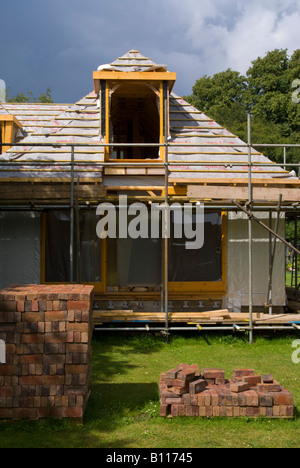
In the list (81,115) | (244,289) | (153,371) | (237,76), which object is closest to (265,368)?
(153,371)

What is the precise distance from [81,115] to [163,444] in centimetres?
1009

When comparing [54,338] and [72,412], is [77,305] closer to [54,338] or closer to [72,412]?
[54,338]

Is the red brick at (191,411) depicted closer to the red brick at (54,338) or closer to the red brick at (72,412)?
the red brick at (72,412)

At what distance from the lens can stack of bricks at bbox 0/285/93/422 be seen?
22.1 ft

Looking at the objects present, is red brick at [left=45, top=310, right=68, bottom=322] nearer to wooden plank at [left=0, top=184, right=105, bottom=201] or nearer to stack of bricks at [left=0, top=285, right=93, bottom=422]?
stack of bricks at [left=0, top=285, right=93, bottom=422]

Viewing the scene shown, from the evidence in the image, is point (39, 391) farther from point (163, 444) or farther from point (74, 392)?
point (163, 444)

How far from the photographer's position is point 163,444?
6016mm

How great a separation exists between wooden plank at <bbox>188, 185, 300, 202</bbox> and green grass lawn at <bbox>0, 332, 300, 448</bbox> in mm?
3296

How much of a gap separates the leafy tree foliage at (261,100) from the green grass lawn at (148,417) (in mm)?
36897

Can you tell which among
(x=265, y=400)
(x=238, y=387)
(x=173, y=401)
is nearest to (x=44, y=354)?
(x=173, y=401)

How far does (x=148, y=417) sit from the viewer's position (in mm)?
6895

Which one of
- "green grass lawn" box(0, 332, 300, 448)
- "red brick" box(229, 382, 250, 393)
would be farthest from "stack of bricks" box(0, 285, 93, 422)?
Answer: "red brick" box(229, 382, 250, 393)

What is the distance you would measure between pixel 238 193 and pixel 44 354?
6.17 m

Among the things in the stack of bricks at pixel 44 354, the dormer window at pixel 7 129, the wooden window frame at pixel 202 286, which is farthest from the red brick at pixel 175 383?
the dormer window at pixel 7 129
